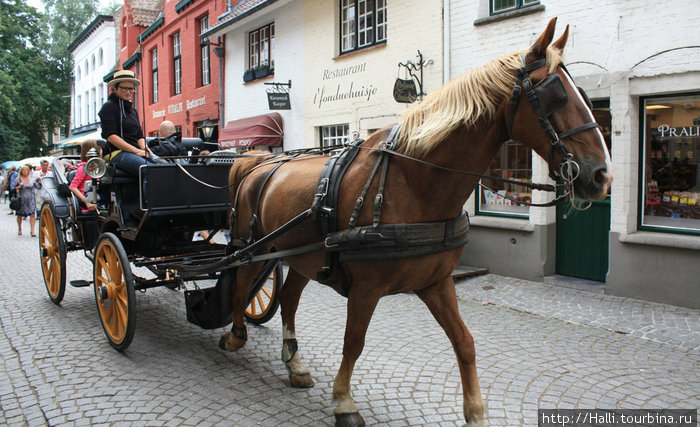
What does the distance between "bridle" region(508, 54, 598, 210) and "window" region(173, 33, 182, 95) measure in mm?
19029

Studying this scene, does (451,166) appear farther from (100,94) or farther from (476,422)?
(100,94)

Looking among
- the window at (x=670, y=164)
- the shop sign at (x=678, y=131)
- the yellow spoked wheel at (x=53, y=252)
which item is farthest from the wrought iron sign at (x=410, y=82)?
the yellow spoked wheel at (x=53, y=252)

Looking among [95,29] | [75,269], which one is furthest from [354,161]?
[95,29]

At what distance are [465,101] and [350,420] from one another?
77.2 inches

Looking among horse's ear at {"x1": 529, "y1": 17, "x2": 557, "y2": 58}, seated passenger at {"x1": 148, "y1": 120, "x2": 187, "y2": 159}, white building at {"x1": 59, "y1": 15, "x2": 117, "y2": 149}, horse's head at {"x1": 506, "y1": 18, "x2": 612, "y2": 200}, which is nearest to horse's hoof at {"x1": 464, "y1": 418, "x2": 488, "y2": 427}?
horse's head at {"x1": 506, "y1": 18, "x2": 612, "y2": 200}

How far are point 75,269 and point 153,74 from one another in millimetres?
15829

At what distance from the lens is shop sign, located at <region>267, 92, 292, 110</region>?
476 inches

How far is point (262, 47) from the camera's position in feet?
46.0

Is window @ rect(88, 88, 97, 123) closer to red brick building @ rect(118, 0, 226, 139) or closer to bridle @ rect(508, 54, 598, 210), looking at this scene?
red brick building @ rect(118, 0, 226, 139)

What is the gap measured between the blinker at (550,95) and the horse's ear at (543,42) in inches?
5.5

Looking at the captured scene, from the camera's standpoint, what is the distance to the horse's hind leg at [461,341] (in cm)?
297

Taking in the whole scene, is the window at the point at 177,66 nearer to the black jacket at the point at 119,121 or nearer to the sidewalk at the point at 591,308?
the black jacket at the point at 119,121

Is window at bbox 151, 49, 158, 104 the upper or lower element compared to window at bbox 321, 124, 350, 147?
upper

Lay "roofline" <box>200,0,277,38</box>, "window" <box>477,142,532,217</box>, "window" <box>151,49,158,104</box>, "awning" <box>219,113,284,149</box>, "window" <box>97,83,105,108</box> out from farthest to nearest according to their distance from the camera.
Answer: "window" <box>97,83,105,108</box>
"window" <box>151,49,158,104</box>
"awning" <box>219,113,284,149</box>
"roofline" <box>200,0,277,38</box>
"window" <box>477,142,532,217</box>
